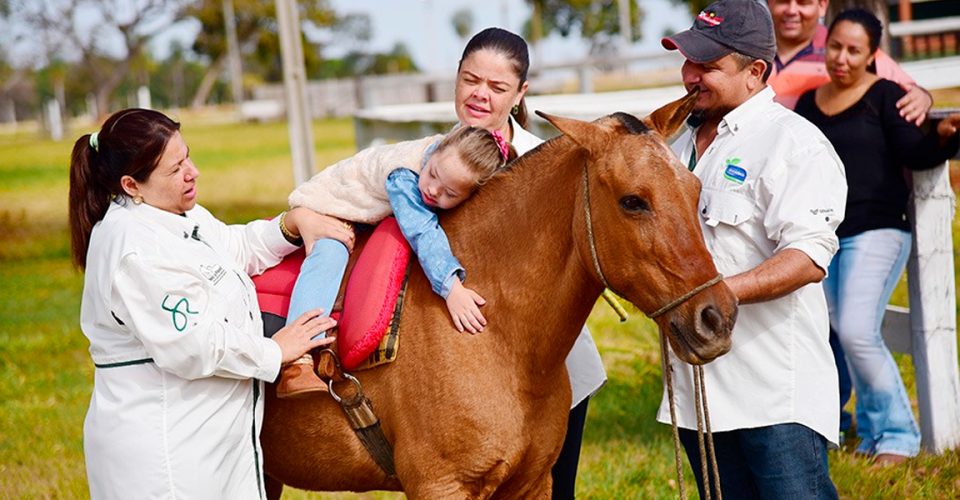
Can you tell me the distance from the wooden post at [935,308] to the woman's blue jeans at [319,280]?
11.1 feet

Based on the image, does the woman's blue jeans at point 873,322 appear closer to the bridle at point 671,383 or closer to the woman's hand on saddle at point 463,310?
the bridle at point 671,383

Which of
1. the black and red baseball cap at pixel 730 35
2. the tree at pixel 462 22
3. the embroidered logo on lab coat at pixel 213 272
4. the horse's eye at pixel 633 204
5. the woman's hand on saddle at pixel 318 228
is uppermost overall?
the tree at pixel 462 22

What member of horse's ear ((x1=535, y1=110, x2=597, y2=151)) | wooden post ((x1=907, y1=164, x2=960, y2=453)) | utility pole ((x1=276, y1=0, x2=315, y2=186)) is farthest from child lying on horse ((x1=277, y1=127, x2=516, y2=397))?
utility pole ((x1=276, y1=0, x2=315, y2=186))

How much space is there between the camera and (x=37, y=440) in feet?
21.4

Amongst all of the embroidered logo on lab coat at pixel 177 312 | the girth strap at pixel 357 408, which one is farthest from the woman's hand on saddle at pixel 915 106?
the embroidered logo on lab coat at pixel 177 312

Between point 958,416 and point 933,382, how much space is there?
24cm

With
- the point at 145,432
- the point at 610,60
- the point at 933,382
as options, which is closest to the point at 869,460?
the point at 933,382

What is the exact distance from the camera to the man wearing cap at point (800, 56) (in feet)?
17.7

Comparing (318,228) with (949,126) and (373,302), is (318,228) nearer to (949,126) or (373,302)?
(373,302)

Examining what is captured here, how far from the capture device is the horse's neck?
10.1 feet

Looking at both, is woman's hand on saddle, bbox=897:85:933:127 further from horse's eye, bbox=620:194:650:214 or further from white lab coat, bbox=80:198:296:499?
white lab coat, bbox=80:198:296:499

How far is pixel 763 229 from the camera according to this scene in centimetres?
327

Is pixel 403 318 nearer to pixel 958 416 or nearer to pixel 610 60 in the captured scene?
pixel 958 416

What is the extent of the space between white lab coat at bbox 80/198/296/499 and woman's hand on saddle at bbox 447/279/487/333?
0.55 metres
